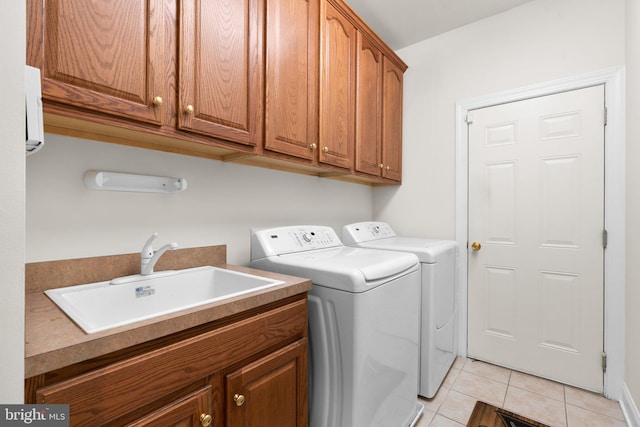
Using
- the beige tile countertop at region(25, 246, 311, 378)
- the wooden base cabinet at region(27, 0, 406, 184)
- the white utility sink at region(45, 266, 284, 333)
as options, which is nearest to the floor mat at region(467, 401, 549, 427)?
the beige tile countertop at region(25, 246, 311, 378)

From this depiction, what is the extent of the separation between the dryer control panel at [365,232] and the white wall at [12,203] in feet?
6.15

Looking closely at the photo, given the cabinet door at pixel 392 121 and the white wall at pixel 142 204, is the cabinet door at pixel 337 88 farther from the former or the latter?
the cabinet door at pixel 392 121

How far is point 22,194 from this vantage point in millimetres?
470

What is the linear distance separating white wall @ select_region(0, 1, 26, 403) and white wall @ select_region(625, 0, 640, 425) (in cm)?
244

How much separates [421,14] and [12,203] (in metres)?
2.69

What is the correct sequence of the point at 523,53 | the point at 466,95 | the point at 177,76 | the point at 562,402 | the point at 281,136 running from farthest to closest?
the point at 466,95
the point at 523,53
the point at 562,402
the point at 281,136
the point at 177,76

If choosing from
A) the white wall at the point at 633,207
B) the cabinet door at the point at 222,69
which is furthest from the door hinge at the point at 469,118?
the cabinet door at the point at 222,69

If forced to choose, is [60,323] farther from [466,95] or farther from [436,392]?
[466,95]

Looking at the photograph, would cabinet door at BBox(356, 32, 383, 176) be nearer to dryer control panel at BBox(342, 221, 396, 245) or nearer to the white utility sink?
dryer control panel at BBox(342, 221, 396, 245)

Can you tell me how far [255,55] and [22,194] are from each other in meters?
1.09

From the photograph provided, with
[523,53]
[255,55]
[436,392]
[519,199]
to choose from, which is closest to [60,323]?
[255,55]

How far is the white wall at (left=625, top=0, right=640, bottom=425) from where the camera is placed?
1593 mm

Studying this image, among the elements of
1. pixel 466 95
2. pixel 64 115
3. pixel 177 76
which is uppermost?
pixel 466 95

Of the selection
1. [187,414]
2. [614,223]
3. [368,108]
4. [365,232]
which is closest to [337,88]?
[368,108]
